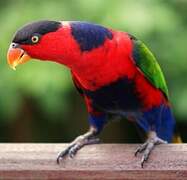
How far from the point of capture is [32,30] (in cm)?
168

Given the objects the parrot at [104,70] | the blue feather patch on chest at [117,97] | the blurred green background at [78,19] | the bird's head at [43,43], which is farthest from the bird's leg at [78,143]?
Result: the blurred green background at [78,19]

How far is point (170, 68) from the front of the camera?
8.77 feet

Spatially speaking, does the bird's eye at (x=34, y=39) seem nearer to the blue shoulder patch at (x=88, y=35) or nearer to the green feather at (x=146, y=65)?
the blue shoulder patch at (x=88, y=35)

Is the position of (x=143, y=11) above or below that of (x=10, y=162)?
above

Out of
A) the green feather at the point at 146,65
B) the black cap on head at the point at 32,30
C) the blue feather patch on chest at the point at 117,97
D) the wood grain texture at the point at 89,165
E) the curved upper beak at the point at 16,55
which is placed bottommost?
the wood grain texture at the point at 89,165

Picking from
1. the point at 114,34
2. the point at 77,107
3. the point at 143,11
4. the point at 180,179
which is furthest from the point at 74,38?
the point at 77,107

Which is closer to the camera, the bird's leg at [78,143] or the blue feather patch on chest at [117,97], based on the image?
the bird's leg at [78,143]

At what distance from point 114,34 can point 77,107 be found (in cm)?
118

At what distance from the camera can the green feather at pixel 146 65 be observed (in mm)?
1982

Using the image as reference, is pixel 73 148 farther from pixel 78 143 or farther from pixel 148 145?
pixel 148 145

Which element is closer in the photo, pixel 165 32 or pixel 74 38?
pixel 74 38

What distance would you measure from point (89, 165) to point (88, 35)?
0.36 meters

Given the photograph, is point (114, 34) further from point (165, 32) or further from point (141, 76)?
point (165, 32)

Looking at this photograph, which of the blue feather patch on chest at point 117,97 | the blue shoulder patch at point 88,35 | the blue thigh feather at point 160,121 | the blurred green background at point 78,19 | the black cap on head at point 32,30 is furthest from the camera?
the blurred green background at point 78,19
